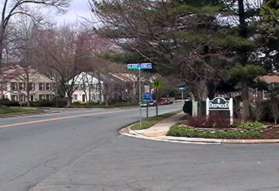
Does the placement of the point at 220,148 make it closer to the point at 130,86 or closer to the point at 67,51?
the point at 67,51

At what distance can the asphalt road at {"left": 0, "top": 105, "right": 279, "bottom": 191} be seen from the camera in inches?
424

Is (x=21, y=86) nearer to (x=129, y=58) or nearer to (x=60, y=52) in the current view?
(x=60, y=52)

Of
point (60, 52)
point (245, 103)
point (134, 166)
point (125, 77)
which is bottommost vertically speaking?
point (134, 166)

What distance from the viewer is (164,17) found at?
29.2 metres

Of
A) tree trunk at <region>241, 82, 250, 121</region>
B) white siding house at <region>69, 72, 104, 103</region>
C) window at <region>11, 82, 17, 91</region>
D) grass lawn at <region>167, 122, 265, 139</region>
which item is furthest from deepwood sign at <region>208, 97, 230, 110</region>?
window at <region>11, 82, 17, 91</region>

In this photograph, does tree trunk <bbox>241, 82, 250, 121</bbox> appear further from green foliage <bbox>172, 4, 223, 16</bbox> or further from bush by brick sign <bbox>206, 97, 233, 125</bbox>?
green foliage <bbox>172, 4, 223, 16</bbox>

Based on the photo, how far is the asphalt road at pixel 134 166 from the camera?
10.8 meters

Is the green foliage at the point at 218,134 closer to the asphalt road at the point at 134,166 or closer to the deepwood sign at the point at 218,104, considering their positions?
the asphalt road at the point at 134,166

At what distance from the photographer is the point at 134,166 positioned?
13.7 meters

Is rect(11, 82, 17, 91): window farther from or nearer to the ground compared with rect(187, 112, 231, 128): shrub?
farther from the ground

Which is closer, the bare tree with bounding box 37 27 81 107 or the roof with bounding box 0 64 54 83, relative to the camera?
the roof with bounding box 0 64 54 83

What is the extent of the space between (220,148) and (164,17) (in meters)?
12.6

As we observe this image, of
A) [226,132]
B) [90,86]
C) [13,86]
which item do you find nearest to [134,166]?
[226,132]

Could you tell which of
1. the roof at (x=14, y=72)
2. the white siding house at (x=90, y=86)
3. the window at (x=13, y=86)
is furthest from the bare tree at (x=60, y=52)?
the window at (x=13, y=86)
